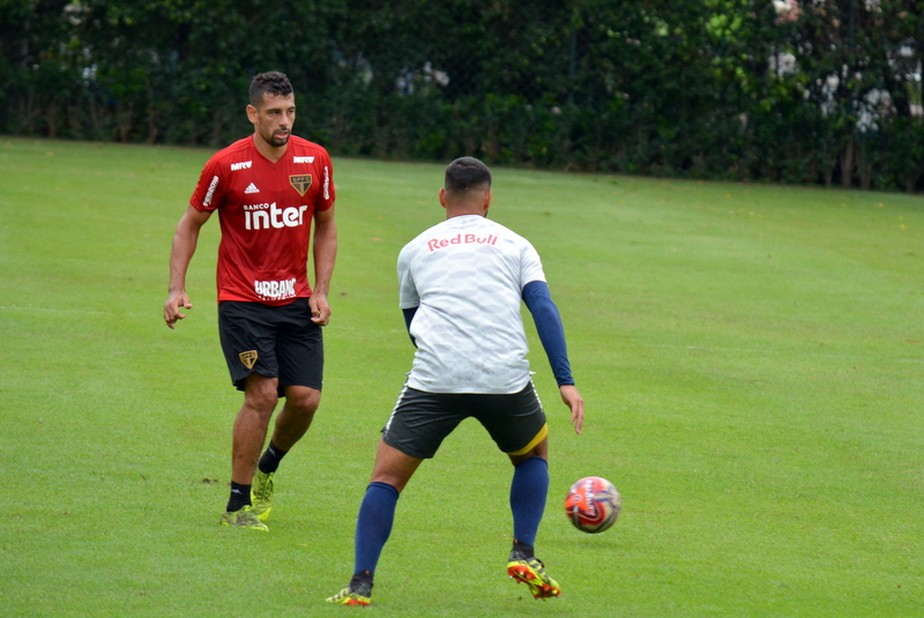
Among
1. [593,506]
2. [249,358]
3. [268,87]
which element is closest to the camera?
[593,506]

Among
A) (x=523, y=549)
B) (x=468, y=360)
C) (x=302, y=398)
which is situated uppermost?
(x=468, y=360)

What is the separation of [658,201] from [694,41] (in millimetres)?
5950

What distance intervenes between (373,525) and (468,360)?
→ 74 centimetres

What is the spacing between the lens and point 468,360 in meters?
5.71

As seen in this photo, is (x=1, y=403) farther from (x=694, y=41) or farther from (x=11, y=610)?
(x=694, y=41)

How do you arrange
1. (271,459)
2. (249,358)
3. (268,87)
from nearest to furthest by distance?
(249,358)
(268,87)
(271,459)

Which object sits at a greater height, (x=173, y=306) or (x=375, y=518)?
(x=173, y=306)

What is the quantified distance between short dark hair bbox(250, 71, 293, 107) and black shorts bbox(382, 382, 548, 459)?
1.92 meters

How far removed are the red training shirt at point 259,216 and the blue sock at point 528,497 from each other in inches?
67.1

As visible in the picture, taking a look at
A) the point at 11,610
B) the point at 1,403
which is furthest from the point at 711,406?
the point at 11,610

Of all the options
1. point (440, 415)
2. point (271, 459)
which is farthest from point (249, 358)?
point (440, 415)

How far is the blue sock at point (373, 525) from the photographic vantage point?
18.6ft

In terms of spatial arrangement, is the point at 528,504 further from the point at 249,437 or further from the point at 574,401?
the point at 249,437

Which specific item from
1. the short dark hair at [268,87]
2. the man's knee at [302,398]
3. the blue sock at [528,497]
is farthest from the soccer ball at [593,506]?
the short dark hair at [268,87]
